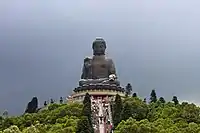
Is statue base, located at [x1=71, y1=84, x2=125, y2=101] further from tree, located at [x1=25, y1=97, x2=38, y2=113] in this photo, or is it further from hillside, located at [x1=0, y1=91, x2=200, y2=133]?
hillside, located at [x1=0, y1=91, x2=200, y2=133]

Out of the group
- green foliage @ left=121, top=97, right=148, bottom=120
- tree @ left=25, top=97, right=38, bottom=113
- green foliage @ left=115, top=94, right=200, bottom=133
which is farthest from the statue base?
green foliage @ left=121, top=97, right=148, bottom=120

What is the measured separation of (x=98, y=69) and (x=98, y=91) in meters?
4.45

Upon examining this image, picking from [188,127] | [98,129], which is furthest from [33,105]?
[188,127]

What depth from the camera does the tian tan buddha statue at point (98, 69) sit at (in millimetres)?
71438

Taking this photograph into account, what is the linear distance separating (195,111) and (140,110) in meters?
6.08

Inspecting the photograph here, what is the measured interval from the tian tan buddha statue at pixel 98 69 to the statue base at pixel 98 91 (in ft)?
3.30

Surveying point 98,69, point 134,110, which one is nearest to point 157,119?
point 134,110

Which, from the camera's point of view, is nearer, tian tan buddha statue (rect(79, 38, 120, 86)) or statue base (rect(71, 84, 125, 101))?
statue base (rect(71, 84, 125, 101))

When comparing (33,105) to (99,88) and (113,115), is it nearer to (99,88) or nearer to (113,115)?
(99,88)

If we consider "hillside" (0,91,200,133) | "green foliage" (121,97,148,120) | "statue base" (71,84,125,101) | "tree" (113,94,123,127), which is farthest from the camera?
"statue base" (71,84,125,101)

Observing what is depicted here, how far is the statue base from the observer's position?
6856 cm

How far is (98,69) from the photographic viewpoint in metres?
72.8

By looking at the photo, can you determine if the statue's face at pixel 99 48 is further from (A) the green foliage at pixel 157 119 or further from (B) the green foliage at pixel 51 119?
(B) the green foliage at pixel 51 119

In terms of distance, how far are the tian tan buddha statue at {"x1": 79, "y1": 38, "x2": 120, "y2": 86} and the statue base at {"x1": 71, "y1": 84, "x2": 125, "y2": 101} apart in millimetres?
1005
